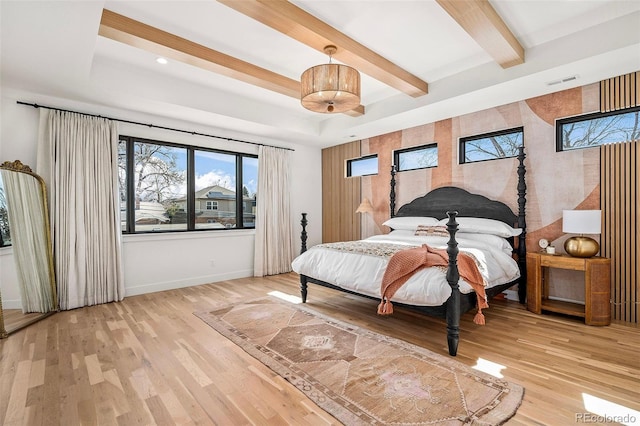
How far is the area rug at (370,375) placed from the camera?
1785mm

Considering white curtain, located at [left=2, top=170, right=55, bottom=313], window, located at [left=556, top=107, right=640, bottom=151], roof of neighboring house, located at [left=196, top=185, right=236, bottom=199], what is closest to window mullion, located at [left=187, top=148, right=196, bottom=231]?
roof of neighboring house, located at [left=196, top=185, right=236, bottom=199]

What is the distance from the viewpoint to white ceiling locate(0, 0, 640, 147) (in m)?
2.51

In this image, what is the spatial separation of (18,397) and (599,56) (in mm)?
5176

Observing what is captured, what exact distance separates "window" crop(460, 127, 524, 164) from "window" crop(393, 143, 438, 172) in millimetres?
457

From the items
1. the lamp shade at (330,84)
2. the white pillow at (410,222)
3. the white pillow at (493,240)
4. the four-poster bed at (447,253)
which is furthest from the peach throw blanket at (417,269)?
the white pillow at (410,222)

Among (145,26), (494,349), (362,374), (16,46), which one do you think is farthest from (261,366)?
(16,46)

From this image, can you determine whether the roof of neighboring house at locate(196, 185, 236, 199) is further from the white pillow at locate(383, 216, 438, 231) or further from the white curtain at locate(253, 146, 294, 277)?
the white pillow at locate(383, 216, 438, 231)

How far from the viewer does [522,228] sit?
3.91 meters

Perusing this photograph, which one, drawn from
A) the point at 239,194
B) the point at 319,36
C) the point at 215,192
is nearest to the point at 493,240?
the point at 319,36

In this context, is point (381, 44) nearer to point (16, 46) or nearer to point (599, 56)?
point (599, 56)

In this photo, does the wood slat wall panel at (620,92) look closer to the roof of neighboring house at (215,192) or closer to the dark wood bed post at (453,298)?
the dark wood bed post at (453,298)

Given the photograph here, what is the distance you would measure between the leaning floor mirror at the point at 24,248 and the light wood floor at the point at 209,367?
13.0 inches

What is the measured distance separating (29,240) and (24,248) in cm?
9

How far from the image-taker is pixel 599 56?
2.83 metres
